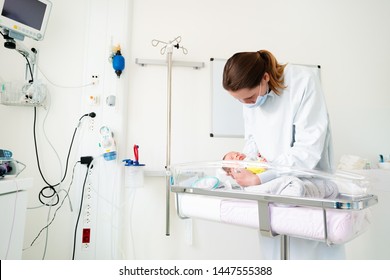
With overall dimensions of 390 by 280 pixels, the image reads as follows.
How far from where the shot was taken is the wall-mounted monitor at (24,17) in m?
1.54

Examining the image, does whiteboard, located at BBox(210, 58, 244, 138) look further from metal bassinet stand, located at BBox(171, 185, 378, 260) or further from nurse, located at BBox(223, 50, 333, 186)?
metal bassinet stand, located at BBox(171, 185, 378, 260)

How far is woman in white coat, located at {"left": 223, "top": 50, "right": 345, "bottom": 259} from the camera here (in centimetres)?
96

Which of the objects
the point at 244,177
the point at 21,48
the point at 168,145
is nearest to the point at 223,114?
the point at 168,145

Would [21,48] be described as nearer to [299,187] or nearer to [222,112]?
[222,112]

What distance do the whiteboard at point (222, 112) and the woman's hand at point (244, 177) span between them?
109cm

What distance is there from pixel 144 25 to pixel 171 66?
1.52 ft

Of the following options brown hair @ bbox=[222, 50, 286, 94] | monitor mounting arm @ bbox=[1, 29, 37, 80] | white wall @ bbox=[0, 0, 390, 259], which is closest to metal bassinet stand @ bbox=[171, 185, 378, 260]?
brown hair @ bbox=[222, 50, 286, 94]

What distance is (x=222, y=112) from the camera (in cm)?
204

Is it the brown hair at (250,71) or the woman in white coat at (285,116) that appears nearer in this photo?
the woman in white coat at (285,116)

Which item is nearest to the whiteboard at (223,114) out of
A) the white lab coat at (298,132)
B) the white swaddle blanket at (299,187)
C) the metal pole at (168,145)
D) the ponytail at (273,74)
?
the metal pole at (168,145)

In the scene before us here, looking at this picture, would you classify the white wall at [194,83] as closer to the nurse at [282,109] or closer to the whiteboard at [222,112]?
the whiteboard at [222,112]

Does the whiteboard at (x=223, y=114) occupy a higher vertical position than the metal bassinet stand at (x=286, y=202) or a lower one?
higher

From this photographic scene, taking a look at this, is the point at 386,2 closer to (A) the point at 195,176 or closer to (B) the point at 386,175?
(B) the point at 386,175

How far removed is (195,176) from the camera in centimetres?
105
